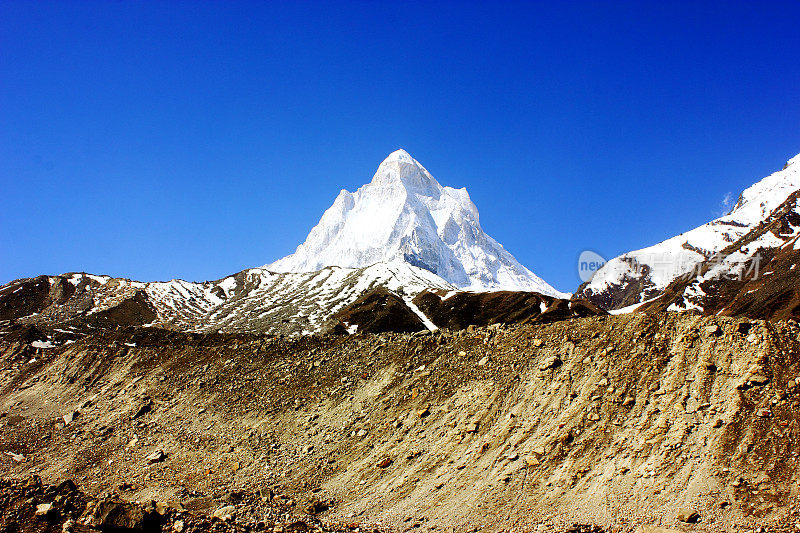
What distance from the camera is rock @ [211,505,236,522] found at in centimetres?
1570

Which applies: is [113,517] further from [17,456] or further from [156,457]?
[17,456]

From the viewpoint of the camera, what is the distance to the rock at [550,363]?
69.4 feet

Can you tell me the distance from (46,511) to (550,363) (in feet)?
59.5

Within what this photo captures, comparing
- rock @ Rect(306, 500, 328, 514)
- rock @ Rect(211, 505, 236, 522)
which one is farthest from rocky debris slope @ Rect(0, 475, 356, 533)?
rock @ Rect(306, 500, 328, 514)

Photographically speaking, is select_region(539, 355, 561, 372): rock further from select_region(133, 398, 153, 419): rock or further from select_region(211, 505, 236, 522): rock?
select_region(133, 398, 153, 419): rock

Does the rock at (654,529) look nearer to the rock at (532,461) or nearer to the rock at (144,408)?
the rock at (532,461)

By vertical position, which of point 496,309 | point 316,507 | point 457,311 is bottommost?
point 316,507

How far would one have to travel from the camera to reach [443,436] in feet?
64.7

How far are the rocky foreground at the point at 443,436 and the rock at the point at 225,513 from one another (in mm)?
64

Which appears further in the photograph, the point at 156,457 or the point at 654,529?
the point at 156,457

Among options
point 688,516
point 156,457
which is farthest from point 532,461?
point 156,457

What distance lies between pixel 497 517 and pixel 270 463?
10197 millimetres

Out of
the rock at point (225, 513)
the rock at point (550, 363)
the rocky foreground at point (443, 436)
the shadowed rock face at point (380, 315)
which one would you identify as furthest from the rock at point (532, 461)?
the shadowed rock face at point (380, 315)

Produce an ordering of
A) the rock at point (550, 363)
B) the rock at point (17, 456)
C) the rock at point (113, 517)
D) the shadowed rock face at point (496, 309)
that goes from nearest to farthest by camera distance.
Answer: the rock at point (113, 517)
the rock at point (550, 363)
the rock at point (17, 456)
the shadowed rock face at point (496, 309)
